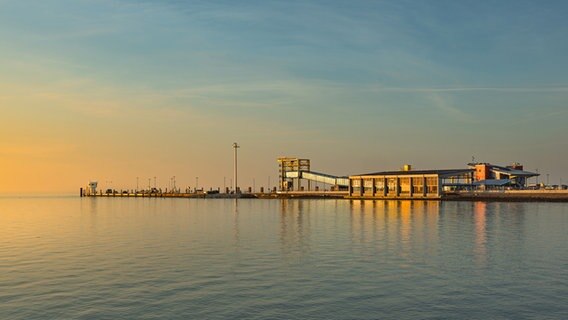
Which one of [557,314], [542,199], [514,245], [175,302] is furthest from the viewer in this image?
[542,199]

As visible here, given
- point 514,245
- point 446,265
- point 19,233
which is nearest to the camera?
point 446,265

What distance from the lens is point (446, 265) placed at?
40375 mm

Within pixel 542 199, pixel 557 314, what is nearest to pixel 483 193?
pixel 542 199

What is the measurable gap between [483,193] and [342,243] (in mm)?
150234

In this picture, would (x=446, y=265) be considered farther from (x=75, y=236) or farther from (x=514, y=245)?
(x=75, y=236)

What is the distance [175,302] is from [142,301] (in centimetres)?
195

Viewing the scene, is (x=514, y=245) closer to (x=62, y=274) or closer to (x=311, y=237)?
(x=311, y=237)

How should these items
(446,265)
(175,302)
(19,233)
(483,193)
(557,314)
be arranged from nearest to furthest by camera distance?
(557,314) → (175,302) → (446,265) → (19,233) → (483,193)

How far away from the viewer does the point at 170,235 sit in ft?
218

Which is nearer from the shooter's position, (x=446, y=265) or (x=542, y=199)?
(x=446, y=265)

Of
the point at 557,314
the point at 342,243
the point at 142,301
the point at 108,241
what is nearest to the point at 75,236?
the point at 108,241

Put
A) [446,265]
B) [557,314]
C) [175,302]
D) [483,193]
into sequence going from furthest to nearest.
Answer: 1. [483,193]
2. [446,265]
3. [175,302]
4. [557,314]

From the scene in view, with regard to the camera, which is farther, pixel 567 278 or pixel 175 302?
pixel 567 278

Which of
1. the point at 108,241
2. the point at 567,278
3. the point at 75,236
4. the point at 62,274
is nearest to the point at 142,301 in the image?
the point at 62,274
